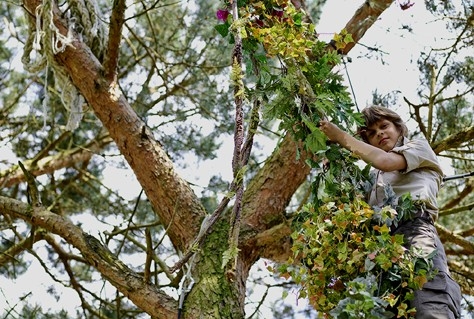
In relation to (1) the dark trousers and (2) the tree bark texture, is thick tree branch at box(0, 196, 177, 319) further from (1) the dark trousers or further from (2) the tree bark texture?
(1) the dark trousers

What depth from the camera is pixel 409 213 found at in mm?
1532

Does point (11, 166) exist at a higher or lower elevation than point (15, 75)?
lower

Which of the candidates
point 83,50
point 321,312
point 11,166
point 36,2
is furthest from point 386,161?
point 11,166

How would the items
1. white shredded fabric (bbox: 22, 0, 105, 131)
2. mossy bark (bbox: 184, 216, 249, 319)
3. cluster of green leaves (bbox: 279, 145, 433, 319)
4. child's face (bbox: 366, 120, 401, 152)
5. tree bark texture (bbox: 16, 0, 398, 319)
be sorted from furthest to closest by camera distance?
white shredded fabric (bbox: 22, 0, 105, 131)
tree bark texture (bbox: 16, 0, 398, 319)
mossy bark (bbox: 184, 216, 249, 319)
child's face (bbox: 366, 120, 401, 152)
cluster of green leaves (bbox: 279, 145, 433, 319)

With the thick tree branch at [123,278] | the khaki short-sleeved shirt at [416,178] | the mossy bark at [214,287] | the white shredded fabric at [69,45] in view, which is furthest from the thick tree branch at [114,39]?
the khaki short-sleeved shirt at [416,178]

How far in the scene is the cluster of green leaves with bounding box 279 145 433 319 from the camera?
4.46 ft

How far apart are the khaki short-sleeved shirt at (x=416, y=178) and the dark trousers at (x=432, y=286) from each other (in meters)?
0.07

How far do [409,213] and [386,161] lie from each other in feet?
0.45

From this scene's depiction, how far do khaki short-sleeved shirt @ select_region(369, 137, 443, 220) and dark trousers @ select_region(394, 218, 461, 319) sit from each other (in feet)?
0.21

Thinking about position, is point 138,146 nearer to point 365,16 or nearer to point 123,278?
point 123,278

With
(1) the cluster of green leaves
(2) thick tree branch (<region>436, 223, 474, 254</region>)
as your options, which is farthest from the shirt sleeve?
(2) thick tree branch (<region>436, 223, 474, 254</region>)

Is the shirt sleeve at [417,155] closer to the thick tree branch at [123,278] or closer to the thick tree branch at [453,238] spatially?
the thick tree branch at [123,278]

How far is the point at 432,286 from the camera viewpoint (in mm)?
1438

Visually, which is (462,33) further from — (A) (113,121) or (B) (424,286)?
(B) (424,286)
